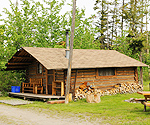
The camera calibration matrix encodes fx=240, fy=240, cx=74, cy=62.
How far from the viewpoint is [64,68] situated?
53.9ft

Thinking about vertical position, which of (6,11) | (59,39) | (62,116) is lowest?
(62,116)

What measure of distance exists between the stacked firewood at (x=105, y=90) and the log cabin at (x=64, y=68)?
324mm

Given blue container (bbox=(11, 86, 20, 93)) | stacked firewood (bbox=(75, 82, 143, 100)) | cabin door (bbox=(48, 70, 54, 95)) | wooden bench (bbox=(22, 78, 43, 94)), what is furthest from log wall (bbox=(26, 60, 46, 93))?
stacked firewood (bbox=(75, 82, 143, 100))

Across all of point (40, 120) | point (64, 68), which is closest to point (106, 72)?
point (64, 68)

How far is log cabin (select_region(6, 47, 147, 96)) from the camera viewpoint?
1750 centimetres

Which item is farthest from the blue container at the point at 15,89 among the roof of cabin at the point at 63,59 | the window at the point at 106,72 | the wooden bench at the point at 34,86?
the window at the point at 106,72

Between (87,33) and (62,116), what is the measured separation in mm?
24572

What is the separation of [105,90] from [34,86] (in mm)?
5922

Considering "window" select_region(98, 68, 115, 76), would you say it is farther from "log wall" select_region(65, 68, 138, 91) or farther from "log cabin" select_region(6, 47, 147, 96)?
"log wall" select_region(65, 68, 138, 91)

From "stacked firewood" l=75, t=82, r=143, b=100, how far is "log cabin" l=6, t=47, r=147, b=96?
1.06 ft

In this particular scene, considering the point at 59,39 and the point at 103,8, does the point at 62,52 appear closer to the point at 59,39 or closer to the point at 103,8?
the point at 59,39

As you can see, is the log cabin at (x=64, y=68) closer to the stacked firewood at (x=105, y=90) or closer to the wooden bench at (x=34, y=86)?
the wooden bench at (x=34, y=86)

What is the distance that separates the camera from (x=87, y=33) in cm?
3469

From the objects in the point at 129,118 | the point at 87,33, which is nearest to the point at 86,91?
the point at 129,118
